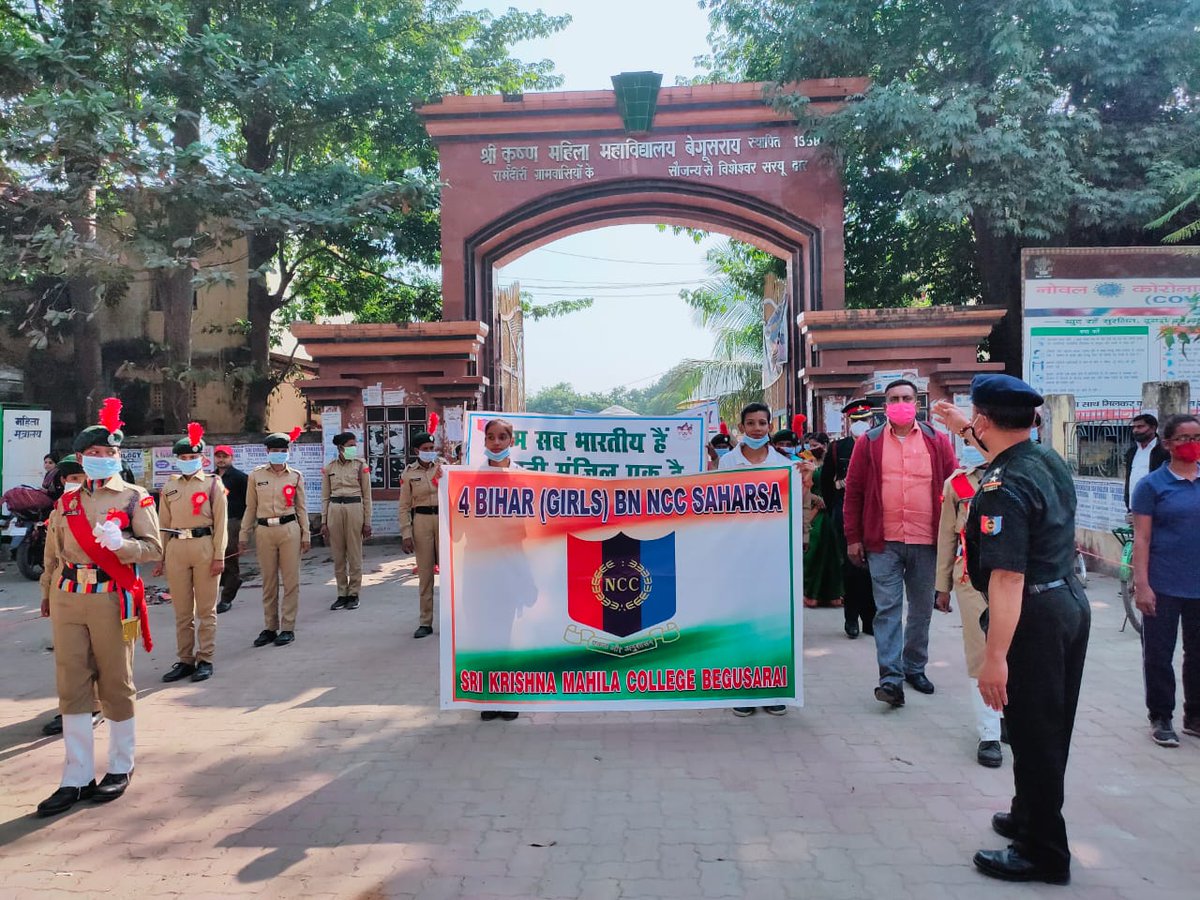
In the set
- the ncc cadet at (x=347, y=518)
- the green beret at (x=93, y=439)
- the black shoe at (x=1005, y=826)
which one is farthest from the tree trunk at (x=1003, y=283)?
the green beret at (x=93, y=439)

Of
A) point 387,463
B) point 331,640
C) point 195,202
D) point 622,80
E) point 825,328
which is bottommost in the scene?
point 331,640

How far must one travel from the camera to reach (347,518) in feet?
29.6

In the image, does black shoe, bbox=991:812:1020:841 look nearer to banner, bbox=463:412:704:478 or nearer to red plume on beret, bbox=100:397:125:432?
banner, bbox=463:412:704:478

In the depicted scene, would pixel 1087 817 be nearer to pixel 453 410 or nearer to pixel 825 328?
pixel 825 328

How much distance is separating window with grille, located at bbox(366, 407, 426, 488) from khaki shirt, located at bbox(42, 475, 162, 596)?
354 inches

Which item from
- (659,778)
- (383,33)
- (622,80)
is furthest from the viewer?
(383,33)

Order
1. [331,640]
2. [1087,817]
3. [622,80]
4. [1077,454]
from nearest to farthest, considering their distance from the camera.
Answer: [1087,817] < [331,640] < [1077,454] < [622,80]

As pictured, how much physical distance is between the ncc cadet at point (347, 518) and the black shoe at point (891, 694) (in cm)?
562

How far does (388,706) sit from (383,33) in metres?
14.0

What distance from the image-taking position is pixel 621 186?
1350cm

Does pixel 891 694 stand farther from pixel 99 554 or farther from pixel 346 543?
pixel 346 543

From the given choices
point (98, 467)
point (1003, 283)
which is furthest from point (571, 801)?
point (1003, 283)

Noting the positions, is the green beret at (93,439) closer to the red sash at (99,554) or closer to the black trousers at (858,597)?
the red sash at (99,554)

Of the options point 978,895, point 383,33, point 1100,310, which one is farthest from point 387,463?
point 978,895
